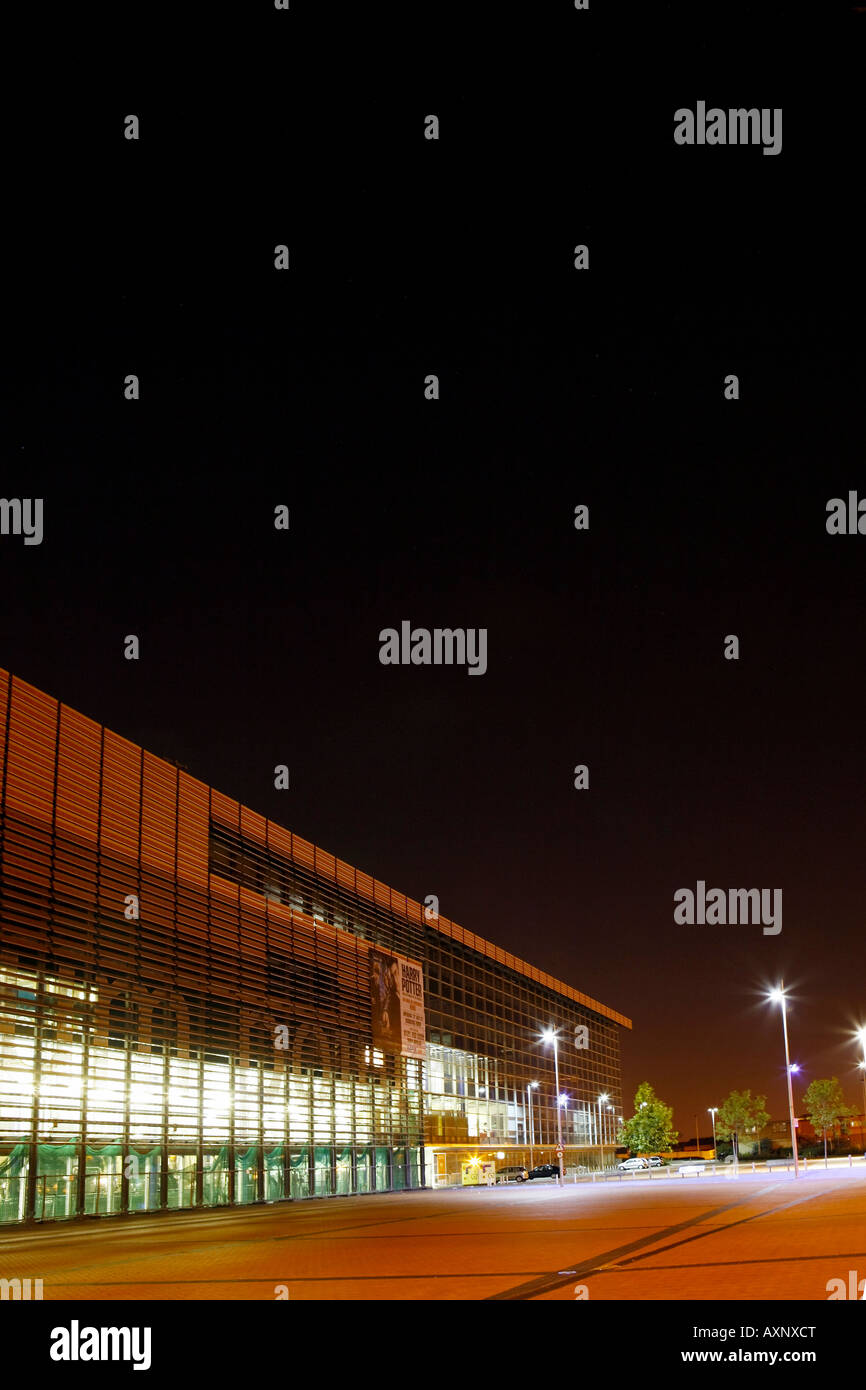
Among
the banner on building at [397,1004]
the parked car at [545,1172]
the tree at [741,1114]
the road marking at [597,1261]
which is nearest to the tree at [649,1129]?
the tree at [741,1114]

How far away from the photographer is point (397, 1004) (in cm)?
6012

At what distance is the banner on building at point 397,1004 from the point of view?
58.0 meters

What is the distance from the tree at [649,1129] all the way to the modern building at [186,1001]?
49.4 m

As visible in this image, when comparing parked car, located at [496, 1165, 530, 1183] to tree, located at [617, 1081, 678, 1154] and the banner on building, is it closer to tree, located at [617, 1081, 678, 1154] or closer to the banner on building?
the banner on building

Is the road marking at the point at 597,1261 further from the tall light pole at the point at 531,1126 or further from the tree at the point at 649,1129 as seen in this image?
the tree at the point at 649,1129

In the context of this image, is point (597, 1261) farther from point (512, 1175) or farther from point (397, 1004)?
point (512, 1175)

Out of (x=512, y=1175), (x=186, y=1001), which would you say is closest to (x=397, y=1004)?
(x=512, y=1175)

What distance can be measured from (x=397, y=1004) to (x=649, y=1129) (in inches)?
2507

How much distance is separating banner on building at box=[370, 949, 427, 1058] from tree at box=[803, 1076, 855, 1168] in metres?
74.0

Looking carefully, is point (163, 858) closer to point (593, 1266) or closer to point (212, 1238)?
point (212, 1238)

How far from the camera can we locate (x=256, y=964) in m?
46.2

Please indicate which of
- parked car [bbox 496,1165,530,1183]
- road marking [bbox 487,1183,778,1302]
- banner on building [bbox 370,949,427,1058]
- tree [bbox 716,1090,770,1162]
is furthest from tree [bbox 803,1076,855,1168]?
road marking [bbox 487,1183,778,1302]
